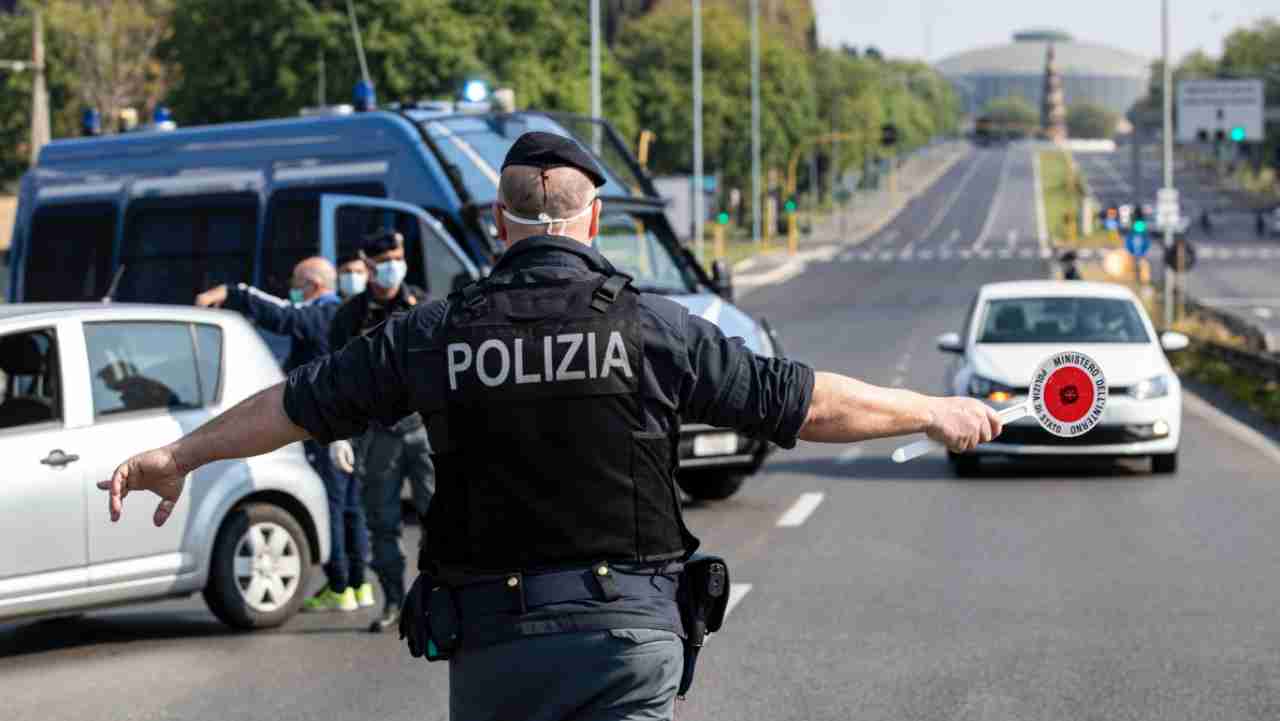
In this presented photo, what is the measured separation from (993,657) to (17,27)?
77197 millimetres

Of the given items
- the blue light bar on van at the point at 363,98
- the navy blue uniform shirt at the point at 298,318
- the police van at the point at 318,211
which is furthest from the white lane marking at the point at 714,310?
the navy blue uniform shirt at the point at 298,318

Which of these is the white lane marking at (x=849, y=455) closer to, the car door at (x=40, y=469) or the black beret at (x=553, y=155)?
the car door at (x=40, y=469)

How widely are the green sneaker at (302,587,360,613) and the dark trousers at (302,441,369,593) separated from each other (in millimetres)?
35

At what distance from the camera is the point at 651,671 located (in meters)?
3.82

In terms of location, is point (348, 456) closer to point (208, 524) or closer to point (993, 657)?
point (208, 524)

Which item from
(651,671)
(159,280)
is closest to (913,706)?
(651,671)

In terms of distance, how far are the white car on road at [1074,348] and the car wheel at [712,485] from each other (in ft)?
6.50

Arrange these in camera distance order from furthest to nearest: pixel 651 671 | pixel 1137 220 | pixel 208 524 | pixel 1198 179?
pixel 1198 179 < pixel 1137 220 < pixel 208 524 < pixel 651 671

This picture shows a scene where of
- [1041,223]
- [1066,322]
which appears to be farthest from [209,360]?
[1041,223]

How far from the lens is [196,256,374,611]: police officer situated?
33.5ft

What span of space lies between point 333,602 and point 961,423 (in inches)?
270

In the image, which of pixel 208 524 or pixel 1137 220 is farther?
pixel 1137 220

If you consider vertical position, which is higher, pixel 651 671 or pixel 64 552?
pixel 651 671

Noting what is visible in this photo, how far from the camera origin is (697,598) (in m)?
4.00
